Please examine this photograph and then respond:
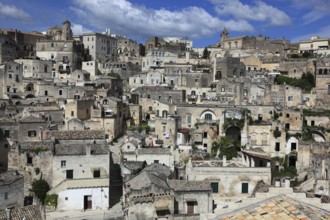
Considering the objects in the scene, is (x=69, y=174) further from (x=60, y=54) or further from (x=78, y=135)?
(x=60, y=54)

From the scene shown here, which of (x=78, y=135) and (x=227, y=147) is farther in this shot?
(x=227, y=147)

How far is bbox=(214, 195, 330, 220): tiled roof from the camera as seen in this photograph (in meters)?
13.5

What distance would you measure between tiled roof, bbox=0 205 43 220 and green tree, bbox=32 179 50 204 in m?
7.00

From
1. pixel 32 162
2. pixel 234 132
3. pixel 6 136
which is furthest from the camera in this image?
pixel 234 132

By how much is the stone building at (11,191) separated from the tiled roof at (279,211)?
20.8 meters

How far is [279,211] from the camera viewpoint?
13.9 m

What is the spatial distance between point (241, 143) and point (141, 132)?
488 inches

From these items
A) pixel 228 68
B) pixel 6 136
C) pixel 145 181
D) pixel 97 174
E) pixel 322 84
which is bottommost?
pixel 97 174

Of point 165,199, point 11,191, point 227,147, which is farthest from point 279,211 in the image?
point 227,147

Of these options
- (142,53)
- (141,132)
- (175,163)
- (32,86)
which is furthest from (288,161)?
(142,53)

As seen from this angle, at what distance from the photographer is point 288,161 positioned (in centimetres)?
4184

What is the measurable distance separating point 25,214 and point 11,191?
4915mm

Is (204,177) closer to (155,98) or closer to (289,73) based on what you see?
(155,98)

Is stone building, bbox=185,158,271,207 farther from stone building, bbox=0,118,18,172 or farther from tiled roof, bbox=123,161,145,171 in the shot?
stone building, bbox=0,118,18,172
